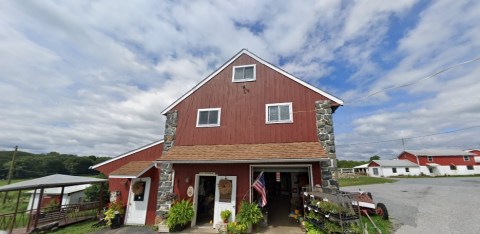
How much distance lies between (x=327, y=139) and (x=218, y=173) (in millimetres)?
5635

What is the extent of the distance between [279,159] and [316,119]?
3.08 meters

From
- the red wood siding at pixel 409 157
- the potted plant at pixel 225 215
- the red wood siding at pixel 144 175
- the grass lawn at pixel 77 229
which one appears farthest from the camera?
the red wood siding at pixel 409 157

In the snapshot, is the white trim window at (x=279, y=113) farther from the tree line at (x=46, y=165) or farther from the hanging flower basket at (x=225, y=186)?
the tree line at (x=46, y=165)

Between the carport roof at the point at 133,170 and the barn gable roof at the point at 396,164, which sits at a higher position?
the barn gable roof at the point at 396,164

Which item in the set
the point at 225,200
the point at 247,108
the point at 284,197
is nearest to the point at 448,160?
the point at 284,197

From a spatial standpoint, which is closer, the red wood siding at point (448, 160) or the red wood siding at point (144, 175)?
the red wood siding at point (144, 175)

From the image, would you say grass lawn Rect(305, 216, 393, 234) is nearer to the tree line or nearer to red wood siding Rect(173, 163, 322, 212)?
red wood siding Rect(173, 163, 322, 212)

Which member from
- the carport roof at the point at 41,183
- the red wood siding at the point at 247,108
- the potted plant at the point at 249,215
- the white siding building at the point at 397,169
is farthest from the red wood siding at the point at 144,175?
the white siding building at the point at 397,169

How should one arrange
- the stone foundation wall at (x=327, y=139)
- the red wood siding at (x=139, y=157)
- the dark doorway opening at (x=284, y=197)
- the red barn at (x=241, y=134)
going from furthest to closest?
1. the red wood siding at (x=139, y=157)
2. the dark doorway opening at (x=284, y=197)
3. the red barn at (x=241, y=134)
4. the stone foundation wall at (x=327, y=139)

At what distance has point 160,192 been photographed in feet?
34.3

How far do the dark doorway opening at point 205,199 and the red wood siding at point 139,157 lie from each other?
3.15m

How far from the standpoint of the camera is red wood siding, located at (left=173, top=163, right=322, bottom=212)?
376 inches

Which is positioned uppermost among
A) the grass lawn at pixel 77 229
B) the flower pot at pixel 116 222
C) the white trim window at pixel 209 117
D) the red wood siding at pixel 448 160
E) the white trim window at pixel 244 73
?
the white trim window at pixel 244 73

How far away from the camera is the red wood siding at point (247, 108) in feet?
33.6
